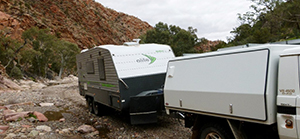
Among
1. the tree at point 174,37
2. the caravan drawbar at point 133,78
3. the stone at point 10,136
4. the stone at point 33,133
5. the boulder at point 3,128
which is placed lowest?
the stone at point 33,133

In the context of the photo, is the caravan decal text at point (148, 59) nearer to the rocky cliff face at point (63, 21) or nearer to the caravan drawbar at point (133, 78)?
the caravan drawbar at point (133, 78)

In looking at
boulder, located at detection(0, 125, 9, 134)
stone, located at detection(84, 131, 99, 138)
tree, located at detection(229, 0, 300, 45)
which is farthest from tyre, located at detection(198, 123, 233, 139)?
tree, located at detection(229, 0, 300, 45)

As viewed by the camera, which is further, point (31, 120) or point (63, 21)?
point (63, 21)

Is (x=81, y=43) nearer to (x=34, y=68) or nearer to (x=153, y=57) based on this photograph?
(x=34, y=68)

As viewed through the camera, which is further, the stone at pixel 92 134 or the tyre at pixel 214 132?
the stone at pixel 92 134

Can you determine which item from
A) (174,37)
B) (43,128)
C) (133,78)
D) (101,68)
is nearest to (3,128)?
(43,128)

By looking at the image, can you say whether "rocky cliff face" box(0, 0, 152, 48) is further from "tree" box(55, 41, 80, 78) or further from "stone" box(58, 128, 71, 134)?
"stone" box(58, 128, 71, 134)

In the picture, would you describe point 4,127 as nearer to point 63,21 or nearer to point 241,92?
point 241,92

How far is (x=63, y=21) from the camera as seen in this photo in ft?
250

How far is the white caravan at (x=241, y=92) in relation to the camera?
11.7 ft

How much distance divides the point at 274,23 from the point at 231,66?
47737 mm

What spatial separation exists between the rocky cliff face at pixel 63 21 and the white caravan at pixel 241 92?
48847 mm

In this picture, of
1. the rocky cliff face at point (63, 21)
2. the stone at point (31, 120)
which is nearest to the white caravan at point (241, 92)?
the stone at point (31, 120)

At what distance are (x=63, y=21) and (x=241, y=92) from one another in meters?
79.2
